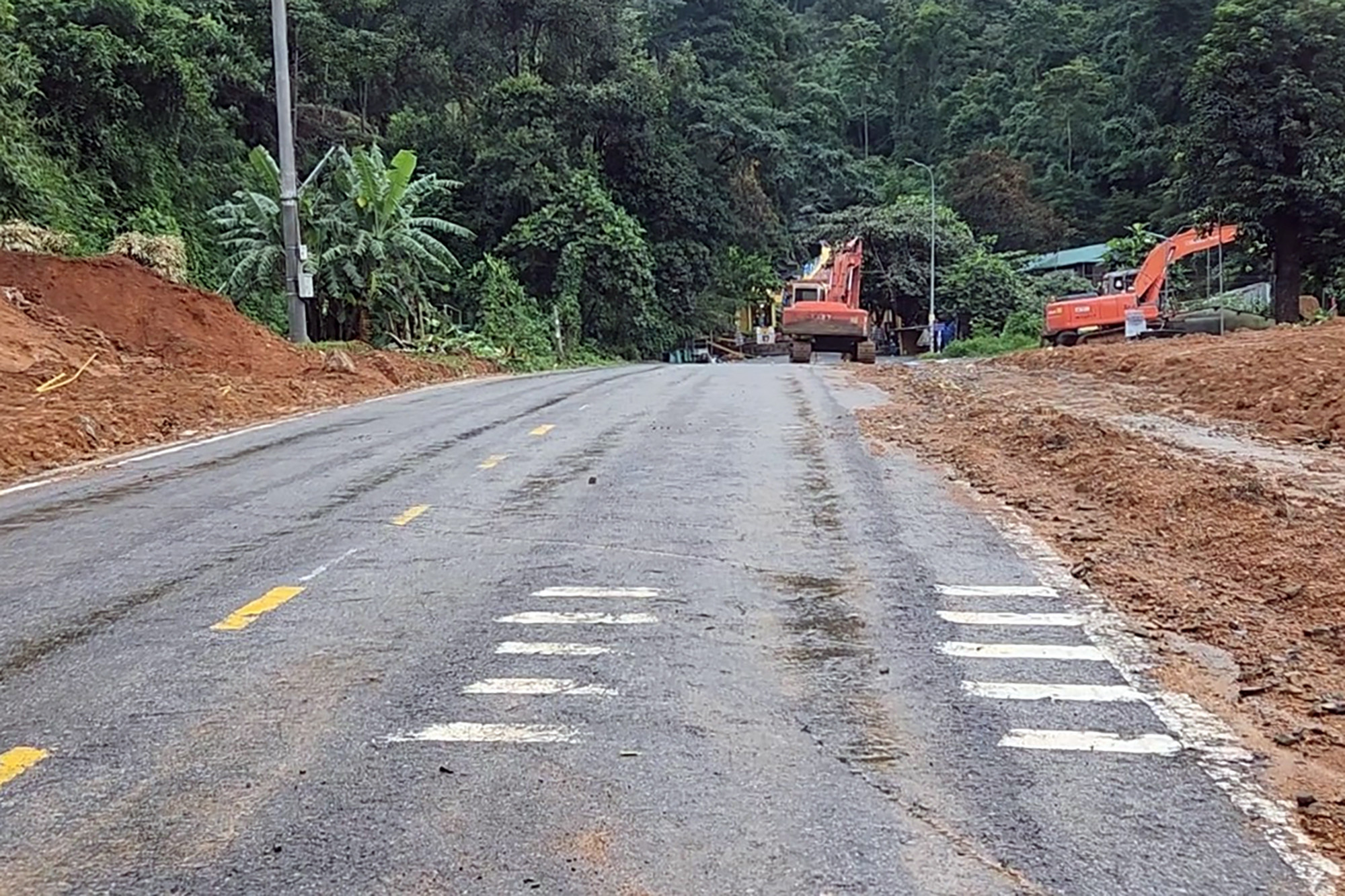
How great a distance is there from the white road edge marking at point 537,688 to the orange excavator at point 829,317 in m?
29.4

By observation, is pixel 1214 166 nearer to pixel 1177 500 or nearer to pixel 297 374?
pixel 297 374

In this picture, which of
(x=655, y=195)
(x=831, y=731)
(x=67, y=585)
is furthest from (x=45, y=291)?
(x=655, y=195)

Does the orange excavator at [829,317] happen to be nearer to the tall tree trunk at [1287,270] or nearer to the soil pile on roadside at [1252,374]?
the tall tree trunk at [1287,270]

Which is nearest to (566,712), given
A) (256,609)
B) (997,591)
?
(256,609)

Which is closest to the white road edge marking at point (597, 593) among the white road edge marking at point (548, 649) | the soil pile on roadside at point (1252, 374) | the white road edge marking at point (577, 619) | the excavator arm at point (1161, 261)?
the white road edge marking at point (577, 619)

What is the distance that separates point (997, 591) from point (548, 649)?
2445 mm

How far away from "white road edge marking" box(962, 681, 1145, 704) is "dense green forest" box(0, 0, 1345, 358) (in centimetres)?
2392

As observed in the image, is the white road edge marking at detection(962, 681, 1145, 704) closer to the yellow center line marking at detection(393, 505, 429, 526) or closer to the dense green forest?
the yellow center line marking at detection(393, 505, 429, 526)

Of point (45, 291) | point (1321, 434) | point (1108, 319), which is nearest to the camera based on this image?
point (1321, 434)

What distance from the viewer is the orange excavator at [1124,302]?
105ft

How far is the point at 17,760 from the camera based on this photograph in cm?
429

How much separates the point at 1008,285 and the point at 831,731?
172 ft

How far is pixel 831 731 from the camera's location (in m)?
4.54

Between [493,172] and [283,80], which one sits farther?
[493,172]
